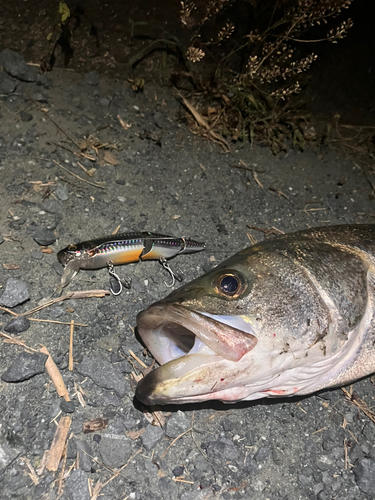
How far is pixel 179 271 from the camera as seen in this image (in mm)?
3031

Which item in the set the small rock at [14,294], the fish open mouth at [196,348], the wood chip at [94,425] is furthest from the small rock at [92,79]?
the wood chip at [94,425]

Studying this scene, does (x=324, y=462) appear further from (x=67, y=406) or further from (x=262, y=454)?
(x=67, y=406)

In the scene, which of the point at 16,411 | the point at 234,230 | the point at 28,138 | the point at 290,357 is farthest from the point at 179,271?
the point at 28,138

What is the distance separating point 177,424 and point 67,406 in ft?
2.04

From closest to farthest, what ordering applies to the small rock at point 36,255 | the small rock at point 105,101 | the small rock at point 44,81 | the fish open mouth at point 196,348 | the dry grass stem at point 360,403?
the fish open mouth at point 196,348, the dry grass stem at point 360,403, the small rock at point 36,255, the small rock at point 44,81, the small rock at point 105,101

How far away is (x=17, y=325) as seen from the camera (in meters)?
2.43

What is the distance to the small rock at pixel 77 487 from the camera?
199 cm

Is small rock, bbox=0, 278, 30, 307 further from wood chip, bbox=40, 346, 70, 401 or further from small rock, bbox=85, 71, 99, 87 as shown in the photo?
small rock, bbox=85, 71, 99, 87

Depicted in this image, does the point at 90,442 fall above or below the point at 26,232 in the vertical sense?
below

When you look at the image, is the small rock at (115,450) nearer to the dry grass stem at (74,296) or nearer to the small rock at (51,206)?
the dry grass stem at (74,296)

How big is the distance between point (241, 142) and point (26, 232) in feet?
7.28

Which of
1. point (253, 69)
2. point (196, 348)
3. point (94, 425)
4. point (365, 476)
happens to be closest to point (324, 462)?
point (365, 476)

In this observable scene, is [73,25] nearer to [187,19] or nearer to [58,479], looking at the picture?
[187,19]

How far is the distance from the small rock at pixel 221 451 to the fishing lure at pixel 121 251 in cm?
111
